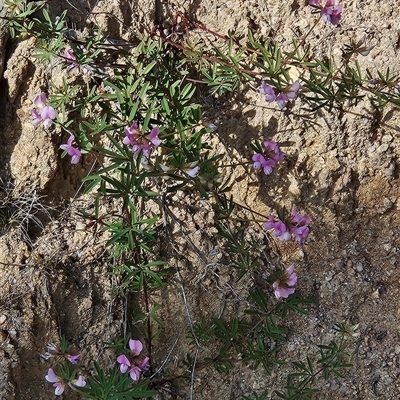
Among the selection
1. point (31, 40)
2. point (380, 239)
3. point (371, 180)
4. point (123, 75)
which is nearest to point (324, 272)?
point (380, 239)

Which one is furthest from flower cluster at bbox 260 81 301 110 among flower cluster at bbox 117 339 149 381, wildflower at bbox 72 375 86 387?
wildflower at bbox 72 375 86 387

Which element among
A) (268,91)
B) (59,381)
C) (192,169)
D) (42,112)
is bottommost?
(59,381)

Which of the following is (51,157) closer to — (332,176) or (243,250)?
(243,250)

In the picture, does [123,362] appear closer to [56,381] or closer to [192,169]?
[56,381]

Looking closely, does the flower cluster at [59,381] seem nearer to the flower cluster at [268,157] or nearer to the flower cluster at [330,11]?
the flower cluster at [268,157]

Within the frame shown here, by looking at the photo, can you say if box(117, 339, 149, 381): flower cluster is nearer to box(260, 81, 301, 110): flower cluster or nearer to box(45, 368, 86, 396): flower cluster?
box(45, 368, 86, 396): flower cluster

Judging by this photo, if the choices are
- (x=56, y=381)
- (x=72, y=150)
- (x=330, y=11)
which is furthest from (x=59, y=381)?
(x=330, y=11)
